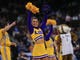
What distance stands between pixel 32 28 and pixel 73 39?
2.88 meters

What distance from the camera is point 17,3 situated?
20.6 metres

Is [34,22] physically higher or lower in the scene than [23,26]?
lower

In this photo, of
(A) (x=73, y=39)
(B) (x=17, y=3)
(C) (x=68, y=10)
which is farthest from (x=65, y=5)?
(A) (x=73, y=39)

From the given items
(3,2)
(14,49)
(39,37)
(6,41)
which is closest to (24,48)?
(14,49)

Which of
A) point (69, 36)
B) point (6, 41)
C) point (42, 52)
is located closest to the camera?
point (42, 52)

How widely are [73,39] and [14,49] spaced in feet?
8.30

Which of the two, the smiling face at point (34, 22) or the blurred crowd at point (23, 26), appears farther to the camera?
the blurred crowd at point (23, 26)

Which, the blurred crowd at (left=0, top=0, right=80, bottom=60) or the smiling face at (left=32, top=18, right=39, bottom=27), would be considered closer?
the smiling face at (left=32, top=18, right=39, bottom=27)

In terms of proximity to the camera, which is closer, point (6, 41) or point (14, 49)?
point (6, 41)

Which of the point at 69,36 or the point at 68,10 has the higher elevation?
the point at 68,10

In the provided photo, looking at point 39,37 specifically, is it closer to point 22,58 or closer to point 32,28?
point 32,28

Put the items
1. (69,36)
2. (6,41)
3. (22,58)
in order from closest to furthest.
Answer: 1. (6,41)
2. (69,36)
3. (22,58)

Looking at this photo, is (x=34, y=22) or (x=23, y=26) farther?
(x=23, y=26)

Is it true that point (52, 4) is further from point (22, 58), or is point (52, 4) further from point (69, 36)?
point (69, 36)
